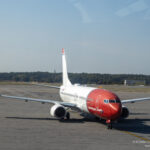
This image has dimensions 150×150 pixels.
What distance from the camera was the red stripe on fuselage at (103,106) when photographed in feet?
67.3

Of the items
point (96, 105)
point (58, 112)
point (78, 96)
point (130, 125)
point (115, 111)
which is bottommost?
point (130, 125)

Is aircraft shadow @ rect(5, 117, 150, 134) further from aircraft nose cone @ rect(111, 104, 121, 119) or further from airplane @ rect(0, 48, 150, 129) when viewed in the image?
aircraft nose cone @ rect(111, 104, 121, 119)

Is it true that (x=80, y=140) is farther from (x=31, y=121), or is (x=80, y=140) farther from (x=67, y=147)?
(x=31, y=121)

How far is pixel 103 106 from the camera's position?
2136cm

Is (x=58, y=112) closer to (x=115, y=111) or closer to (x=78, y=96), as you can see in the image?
(x=78, y=96)

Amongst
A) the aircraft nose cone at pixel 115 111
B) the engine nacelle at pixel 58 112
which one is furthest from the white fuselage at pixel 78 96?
the aircraft nose cone at pixel 115 111

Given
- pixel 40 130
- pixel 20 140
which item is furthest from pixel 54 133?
pixel 20 140

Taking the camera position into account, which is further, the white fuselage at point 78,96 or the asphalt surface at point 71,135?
the white fuselage at point 78,96

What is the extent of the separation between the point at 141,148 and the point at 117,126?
7.56 metres

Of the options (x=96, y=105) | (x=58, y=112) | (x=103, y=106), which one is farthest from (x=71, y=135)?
(x=58, y=112)

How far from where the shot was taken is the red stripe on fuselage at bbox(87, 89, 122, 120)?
20516 mm

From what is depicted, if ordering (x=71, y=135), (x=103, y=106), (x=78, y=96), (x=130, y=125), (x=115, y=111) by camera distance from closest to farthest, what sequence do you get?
(x=71, y=135) < (x=115, y=111) < (x=103, y=106) < (x=130, y=125) < (x=78, y=96)

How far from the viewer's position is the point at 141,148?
15977 millimetres

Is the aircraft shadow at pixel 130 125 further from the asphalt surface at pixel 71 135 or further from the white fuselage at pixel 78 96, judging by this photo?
the white fuselage at pixel 78 96
